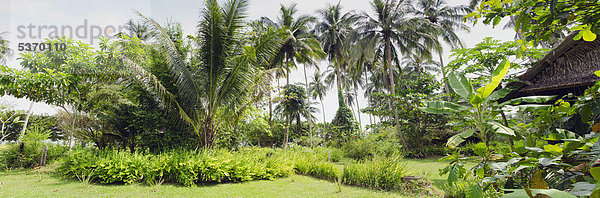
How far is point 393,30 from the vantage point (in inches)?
656

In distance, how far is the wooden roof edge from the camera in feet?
11.5

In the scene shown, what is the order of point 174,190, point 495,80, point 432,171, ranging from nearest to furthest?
1. point 495,80
2. point 174,190
3. point 432,171

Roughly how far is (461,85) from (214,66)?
781 centimetres

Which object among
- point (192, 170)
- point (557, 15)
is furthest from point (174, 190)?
point (557, 15)

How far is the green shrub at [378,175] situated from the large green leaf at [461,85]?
5154 mm

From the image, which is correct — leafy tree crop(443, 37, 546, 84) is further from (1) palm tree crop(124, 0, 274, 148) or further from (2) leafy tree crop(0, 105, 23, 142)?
(2) leafy tree crop(0, 105, 23, 142)

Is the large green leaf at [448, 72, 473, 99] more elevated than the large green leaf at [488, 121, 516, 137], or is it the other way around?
the large green leaf at [448, 72, 473, 99]

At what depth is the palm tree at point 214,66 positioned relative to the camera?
26.1ft

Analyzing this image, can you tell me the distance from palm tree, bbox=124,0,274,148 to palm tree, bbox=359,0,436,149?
10349 mm

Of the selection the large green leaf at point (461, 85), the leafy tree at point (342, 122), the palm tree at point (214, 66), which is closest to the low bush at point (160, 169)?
the palm tree at point (214, 66)

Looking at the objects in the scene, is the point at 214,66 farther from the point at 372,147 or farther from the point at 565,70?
the point at 372,147

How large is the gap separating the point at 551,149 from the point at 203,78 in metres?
8.81

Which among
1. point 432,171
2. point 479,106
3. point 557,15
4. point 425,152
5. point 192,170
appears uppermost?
point 557,15

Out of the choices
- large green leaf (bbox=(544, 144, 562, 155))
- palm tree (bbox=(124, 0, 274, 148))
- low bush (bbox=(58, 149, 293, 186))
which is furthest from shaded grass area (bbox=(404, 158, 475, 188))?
palm tree (bbox=(124, 0, 274, 148))
